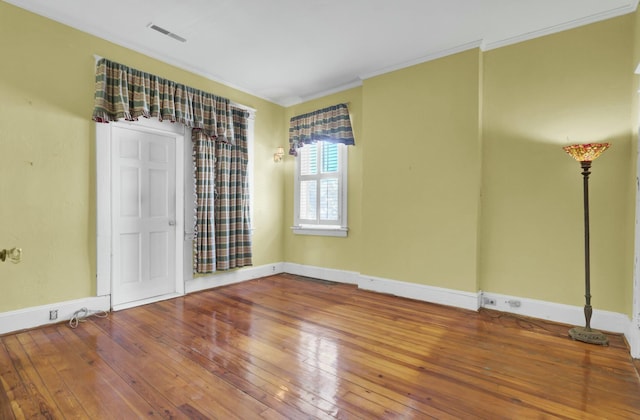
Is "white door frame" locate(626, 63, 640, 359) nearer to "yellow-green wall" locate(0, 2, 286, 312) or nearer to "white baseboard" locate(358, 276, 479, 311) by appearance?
"white baseboard" locate(358, 276, 479, 311)

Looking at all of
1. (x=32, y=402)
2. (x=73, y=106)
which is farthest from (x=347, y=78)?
(x=32, y=402)

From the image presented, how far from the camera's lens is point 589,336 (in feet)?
Result: 8.75

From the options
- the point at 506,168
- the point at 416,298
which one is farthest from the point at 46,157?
the point at 506,168

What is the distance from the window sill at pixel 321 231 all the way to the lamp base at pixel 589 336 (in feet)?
9.00

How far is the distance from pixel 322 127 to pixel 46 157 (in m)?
3.20

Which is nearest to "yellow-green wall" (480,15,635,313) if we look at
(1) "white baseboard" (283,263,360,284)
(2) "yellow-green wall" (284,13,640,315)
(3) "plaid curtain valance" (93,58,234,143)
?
(2) "yellow-green wall" (284,13,640,315)

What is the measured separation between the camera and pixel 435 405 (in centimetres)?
180

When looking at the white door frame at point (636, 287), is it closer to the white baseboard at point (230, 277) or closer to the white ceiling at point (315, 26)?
the white ceiling at point (315, 26)

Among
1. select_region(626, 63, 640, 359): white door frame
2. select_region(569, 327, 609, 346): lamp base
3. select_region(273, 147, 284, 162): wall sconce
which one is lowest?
select_region(569, 327, 609, 346): lamp base

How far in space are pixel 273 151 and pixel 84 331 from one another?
343 centimetres

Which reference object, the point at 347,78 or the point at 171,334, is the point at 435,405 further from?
the point at 347,78

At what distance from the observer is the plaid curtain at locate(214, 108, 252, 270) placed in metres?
4.34

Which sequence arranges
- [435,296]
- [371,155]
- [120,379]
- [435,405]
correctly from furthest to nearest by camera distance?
[371,155]
[435,296]
[120,379]
[435,405]

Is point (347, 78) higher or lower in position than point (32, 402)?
higher
